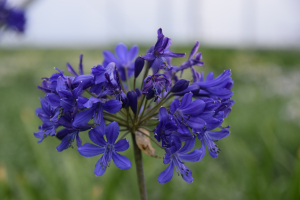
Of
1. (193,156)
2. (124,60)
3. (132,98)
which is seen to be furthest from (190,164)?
(132,98)

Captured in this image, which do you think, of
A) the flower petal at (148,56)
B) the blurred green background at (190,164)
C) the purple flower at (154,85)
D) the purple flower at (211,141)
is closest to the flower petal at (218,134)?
the purple flower at (211,141)

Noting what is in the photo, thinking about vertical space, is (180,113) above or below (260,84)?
above

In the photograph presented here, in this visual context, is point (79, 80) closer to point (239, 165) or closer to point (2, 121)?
point (239, 165)

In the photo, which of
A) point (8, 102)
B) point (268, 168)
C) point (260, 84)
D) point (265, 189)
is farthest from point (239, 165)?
point (260, 84)

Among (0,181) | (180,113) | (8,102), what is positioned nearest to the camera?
(180,113)

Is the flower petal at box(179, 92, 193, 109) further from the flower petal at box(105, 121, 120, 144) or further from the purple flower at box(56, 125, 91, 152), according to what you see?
the purple flower at box(56, 125, 91, 152)

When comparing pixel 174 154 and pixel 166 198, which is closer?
pixel 174 154

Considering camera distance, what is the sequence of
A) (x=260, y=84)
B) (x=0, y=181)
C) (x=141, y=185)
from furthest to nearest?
1. (x=260, y=84)
2. (x=0, y=181)
3. (x=141, y=185)

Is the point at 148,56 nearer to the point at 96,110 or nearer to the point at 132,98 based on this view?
the point at 132,98
